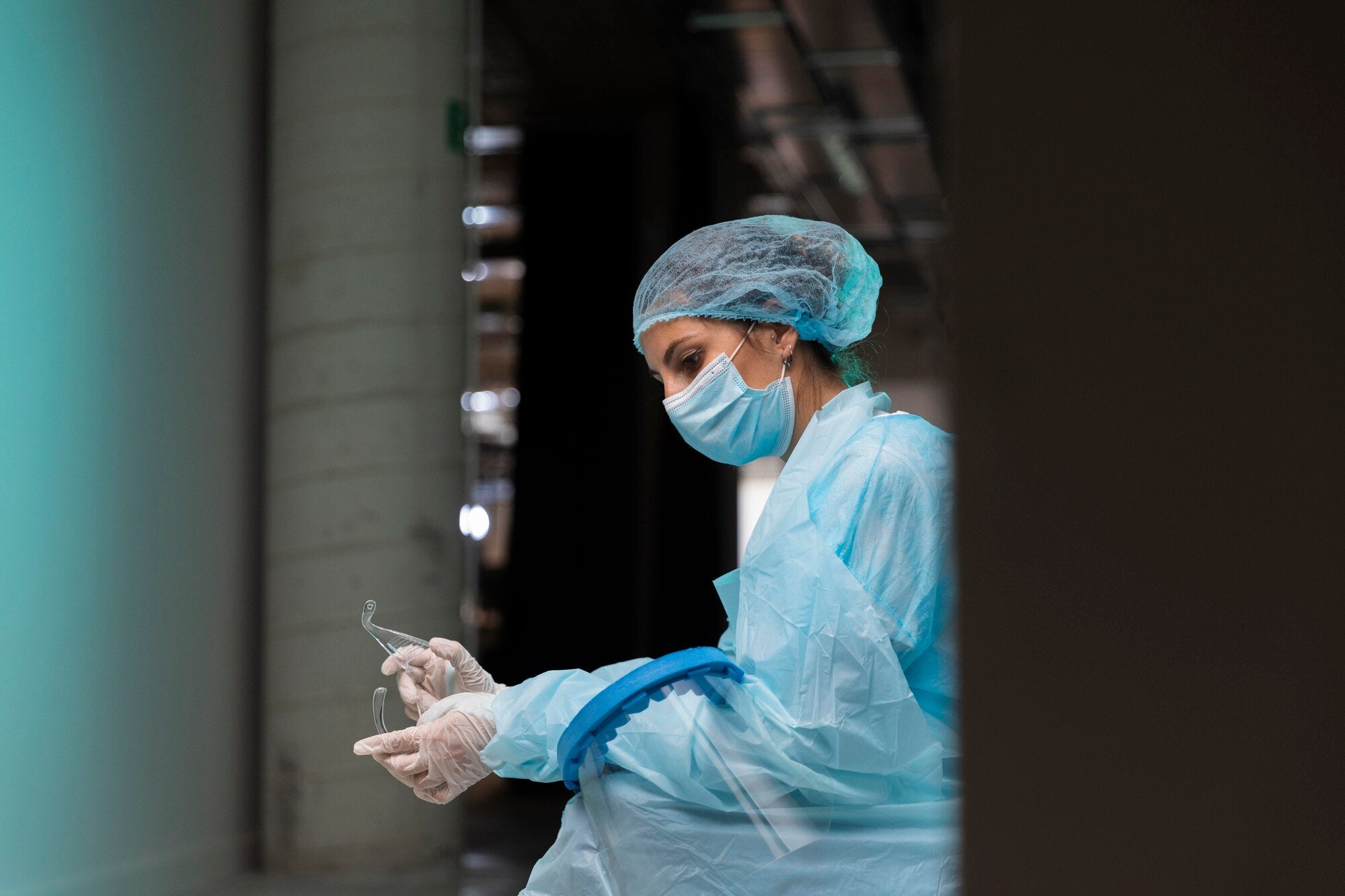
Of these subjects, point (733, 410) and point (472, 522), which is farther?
point (472, 522)

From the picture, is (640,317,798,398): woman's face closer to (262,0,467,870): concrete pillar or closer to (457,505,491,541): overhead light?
(457,505,491,541): overhead light

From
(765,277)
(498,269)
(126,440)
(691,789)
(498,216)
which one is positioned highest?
(498,216)

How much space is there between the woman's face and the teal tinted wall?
1.38m

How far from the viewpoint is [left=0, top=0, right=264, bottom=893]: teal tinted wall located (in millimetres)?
2193

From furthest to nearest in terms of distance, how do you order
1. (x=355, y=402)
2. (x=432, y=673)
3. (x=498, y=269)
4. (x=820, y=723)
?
(x=498, y=269), (x=355, y=402), (x=432, y=673), (x=820, y=723)

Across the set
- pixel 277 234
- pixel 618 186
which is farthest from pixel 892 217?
pixel 277 234

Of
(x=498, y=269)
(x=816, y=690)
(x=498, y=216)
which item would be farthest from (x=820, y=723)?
(x=498, y=269)

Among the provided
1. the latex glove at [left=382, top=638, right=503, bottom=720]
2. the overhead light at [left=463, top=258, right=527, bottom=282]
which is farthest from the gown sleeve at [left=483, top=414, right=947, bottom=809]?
the overhead light at [left=463, top=258, right=527, bottom=282]

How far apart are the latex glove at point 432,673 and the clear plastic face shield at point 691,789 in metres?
0.21

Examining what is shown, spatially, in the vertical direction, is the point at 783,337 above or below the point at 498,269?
below

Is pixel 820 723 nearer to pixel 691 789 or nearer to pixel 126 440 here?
pixel 691 789

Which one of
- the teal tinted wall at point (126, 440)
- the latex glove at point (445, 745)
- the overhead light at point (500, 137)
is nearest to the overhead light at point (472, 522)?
the teal tinted wall at point (126, 440)

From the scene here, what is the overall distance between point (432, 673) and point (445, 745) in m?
0.18

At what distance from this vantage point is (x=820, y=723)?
108 cm
